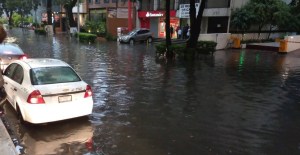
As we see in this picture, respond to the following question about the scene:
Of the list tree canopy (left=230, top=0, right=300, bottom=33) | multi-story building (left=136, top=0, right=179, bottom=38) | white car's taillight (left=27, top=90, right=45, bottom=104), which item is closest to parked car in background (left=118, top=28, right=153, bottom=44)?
multi-story building (left=136, top=0, right=179, bottom=38)

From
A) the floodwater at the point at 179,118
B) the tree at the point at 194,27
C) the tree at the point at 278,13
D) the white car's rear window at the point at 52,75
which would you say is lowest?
the floodwater at the point at 179,118

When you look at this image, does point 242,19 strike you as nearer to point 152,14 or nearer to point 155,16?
point 155,16

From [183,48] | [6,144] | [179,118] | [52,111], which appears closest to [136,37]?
[183,48]

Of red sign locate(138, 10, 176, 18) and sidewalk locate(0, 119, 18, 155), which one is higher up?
red sign locate(138, 10, 176, 18)

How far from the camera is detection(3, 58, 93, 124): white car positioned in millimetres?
7578

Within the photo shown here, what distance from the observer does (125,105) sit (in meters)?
10.1

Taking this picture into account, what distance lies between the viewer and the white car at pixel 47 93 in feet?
24.9

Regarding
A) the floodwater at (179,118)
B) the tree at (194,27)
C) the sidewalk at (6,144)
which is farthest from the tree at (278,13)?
the sidewalk at (6,144)

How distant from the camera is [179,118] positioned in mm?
8914

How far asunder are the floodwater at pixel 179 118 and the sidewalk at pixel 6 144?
263 mm

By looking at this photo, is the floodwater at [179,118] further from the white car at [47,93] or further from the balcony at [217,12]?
the balcony at [217,12]

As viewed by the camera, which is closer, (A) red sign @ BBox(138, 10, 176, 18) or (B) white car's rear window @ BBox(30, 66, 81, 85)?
(B) white car's rear window @ BBox(30, 66, 81, 85)

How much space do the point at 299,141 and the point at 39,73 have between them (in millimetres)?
6282

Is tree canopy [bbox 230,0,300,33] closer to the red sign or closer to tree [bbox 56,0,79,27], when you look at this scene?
the red sign
